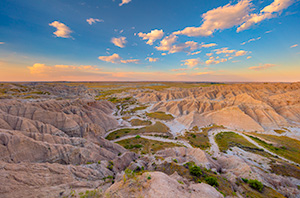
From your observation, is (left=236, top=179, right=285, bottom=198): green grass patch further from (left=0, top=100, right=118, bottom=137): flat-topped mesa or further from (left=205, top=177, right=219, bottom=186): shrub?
(left=0, top=100, right=118, bottom=137): flat-topped mesa

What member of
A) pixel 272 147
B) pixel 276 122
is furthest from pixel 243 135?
pixel 276 122

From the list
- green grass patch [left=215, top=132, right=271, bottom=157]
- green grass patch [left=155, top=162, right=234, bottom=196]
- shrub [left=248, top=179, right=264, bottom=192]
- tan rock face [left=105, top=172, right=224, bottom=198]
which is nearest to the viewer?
tan rock face [left=105, top=172, right=224, bottom=198]

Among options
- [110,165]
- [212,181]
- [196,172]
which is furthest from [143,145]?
[212,181]

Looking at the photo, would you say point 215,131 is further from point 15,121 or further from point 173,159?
point 15,121

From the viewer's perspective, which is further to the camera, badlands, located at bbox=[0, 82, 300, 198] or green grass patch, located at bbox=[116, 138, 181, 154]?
green grass patch, located at bbox=[116, 138, 181, 154]

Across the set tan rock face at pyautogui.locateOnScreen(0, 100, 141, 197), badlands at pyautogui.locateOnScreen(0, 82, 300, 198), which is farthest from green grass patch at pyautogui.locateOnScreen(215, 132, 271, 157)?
tan rock face at pyautogui.locateOnScreen(0, 100, 141, 197)

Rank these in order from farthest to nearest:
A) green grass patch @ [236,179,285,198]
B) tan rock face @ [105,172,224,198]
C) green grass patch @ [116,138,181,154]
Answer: green grass patch @ [116,138,181,154] → green grass patch @ [236,179,285,198] → tan rock face @ [105,172,224,198]

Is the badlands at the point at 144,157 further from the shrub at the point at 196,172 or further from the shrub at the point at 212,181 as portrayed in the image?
the shrub at the point at 196,172
